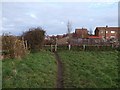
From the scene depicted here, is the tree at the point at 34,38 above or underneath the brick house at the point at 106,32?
underneath

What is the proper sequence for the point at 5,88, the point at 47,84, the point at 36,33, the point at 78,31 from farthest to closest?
the point at 78,31
the point at 36,33
the point at 47,84
the point at 5,88

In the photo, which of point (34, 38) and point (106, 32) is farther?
point (106, 32)

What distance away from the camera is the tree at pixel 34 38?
38969 millimetres

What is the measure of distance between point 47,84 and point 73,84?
3.91 feet

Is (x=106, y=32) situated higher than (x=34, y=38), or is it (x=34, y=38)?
(x=106, y=32)

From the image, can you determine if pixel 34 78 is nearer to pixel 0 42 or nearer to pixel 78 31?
pixel 0 42

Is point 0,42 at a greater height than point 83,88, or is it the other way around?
point 0,42

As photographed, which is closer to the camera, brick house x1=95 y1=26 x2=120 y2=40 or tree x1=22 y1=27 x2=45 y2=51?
tree x1=22 y1=27 x2=45 y2=51

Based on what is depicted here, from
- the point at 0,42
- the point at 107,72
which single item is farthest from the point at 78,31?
the point at 107,72

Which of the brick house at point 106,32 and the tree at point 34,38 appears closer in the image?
the tree at point 34,38

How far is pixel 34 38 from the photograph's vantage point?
39.7m

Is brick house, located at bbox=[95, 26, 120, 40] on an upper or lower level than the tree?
upper

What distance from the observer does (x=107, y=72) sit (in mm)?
17250

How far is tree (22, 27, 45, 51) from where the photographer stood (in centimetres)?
3897
